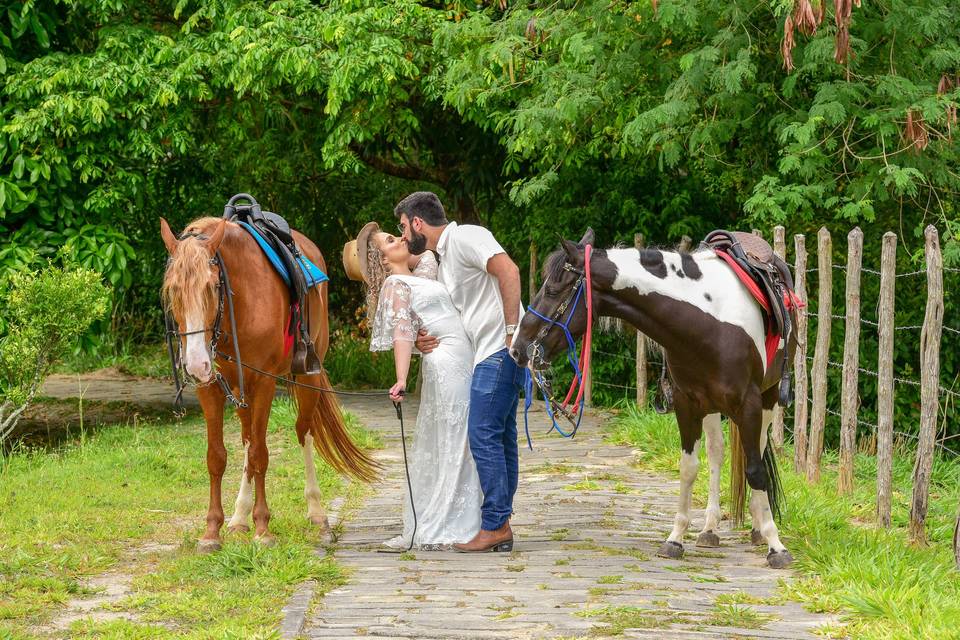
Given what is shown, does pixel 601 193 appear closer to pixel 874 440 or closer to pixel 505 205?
pixel 505 205

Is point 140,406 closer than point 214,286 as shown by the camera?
No

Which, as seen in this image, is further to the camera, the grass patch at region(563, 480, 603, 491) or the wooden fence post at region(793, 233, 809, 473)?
the wooden fence post at region(793, 233, 809, 473)

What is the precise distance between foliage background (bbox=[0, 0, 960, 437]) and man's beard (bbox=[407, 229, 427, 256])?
3.91 metres

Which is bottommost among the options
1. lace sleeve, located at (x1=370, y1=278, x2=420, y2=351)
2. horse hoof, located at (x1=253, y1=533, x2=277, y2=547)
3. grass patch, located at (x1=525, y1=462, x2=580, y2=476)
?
grass patch, located at (x1=525, y1=462, x2=580, y2=476)

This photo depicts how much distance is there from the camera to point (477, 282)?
22.1 feet

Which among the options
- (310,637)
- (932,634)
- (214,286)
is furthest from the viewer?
(214,286)

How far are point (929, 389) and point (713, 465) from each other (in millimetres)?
1391

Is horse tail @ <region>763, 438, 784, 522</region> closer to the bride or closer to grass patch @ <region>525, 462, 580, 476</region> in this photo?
the bride

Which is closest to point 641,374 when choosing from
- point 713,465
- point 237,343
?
point 713,465

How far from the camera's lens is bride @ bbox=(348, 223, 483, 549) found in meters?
6.81

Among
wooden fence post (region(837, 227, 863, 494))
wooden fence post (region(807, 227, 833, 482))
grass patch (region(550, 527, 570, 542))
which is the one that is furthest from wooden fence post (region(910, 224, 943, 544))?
grass patch (region(550, 527, 570, 542))

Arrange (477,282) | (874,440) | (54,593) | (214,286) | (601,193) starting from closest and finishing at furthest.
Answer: (54,593) < (214,286) < (477,282) < (874,440) < (601,193)

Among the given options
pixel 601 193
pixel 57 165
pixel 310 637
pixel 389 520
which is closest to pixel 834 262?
pixel 601 193

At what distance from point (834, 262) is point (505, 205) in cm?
498
